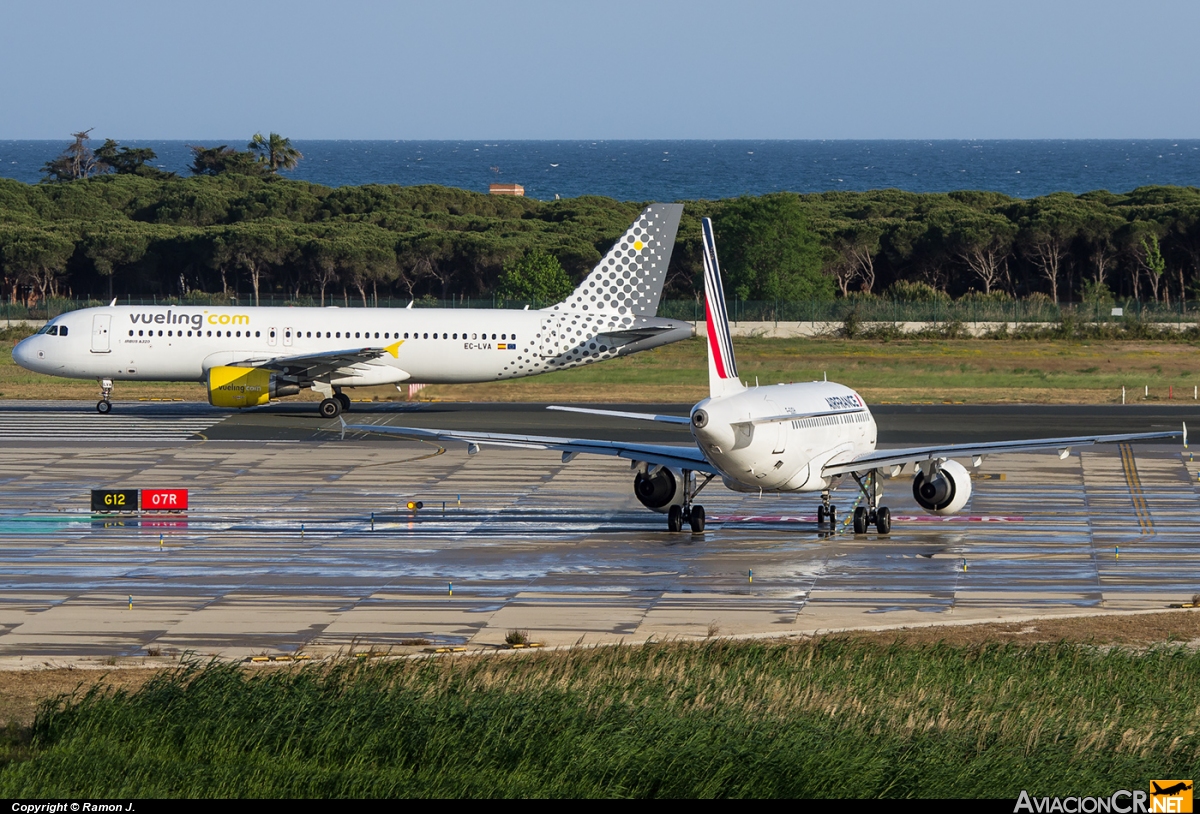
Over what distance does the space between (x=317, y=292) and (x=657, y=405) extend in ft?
231

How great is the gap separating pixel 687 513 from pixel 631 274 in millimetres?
27067

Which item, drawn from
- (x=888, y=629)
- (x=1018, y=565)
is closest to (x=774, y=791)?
(x=888, y=629)

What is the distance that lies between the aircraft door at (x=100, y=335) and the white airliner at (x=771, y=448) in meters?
29.5

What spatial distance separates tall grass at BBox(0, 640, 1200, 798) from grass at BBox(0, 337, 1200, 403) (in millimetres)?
44879

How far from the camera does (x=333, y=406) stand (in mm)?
62219

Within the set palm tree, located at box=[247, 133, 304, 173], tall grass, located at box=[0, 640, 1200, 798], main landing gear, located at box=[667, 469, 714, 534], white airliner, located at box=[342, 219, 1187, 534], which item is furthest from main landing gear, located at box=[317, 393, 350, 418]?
palm tree, located at box=[247, 133, 304, 173]

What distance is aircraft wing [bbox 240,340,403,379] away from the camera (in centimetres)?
6106

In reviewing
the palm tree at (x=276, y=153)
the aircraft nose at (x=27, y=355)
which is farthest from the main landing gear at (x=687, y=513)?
the palm tree at (x=276, y=153)

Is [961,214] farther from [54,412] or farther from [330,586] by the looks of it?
[330,586]

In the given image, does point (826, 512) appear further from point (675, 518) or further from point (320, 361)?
point (320, 361)

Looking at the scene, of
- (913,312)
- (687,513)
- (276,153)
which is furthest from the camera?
(276,153)

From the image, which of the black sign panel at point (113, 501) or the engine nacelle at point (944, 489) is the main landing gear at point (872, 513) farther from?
the black sign panel at point (113, 501)

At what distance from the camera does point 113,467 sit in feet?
158

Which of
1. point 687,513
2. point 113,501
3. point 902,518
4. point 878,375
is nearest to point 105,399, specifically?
point 113,501
